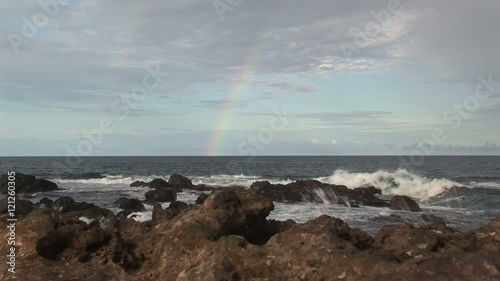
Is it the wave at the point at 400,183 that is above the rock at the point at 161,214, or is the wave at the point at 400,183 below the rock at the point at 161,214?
below

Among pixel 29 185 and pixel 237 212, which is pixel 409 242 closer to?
pixel 237 212

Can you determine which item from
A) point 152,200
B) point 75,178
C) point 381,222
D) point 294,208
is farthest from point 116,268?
point 75,178

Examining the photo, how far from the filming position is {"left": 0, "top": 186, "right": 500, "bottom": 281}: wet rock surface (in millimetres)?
6773

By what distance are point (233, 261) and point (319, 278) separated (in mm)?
1425

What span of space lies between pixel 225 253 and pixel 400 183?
1912 inches

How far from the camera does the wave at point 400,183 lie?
48.3 metres

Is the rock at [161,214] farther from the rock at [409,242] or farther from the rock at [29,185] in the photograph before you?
the rock at [29,185]

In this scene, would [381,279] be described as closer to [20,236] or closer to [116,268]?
[116,268]

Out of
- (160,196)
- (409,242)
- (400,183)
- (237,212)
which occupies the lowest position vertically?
(160,196)

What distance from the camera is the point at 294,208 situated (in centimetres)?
3172

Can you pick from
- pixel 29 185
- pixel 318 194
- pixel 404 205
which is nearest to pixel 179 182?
pixel 29 185

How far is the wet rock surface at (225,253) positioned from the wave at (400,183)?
→ 1514 inches

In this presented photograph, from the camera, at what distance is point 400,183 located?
2073 inches

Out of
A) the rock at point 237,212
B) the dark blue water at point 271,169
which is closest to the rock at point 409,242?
the rock at point 237,212
